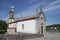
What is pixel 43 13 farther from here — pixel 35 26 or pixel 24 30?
pixel 24 30

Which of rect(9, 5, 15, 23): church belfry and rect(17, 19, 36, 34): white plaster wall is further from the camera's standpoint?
rect(9, 5, 15, 23): church belfry

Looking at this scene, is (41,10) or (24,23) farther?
(24,23)

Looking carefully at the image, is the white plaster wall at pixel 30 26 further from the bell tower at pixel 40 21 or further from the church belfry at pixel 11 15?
the church belfry at pixel 11 15

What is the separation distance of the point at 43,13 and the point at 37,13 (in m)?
2.31

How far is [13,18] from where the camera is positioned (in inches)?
1813

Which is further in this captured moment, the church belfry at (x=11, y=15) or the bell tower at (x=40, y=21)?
the church belfry at (x=11, y=15)

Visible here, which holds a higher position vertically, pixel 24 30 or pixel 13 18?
pixel 13 18

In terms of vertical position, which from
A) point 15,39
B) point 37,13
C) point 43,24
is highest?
point 37,13

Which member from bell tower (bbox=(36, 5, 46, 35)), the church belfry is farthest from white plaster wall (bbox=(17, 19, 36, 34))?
the church belfry

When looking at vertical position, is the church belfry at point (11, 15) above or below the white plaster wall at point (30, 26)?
above

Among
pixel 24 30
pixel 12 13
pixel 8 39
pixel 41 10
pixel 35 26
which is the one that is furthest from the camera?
pixel 12 13

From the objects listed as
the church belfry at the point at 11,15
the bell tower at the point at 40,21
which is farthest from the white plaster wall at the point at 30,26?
the church belfry at the point at 11,15

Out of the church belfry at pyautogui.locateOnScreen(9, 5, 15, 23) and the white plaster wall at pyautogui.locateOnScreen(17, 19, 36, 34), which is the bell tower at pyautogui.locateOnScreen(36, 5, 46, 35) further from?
Result: the church belfry at pyautogui.locateOnScreen(9, 5, 15, 23)

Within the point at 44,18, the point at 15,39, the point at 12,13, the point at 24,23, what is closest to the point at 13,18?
the point at 12,13
